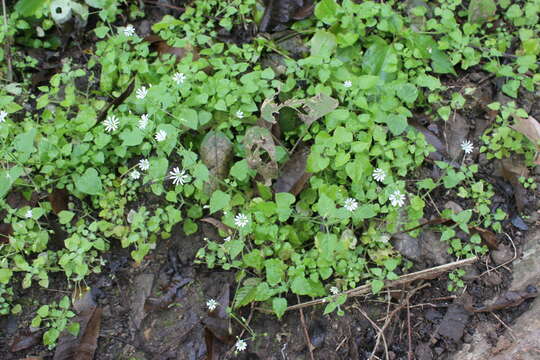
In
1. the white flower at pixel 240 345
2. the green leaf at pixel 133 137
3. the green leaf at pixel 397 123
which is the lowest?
the white flower at pixel 240 345

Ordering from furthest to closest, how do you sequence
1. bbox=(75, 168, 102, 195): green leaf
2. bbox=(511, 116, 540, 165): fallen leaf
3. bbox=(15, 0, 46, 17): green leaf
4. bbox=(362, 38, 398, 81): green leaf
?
1. bbox=(15, 0, 46, 17): green leaf
2. bbox=(362, 38, 398, 81): green leaf
3. bbox=(511, 116, 540, 165): fallen leaf
4. bbox=(75, 168, 102, 195): green leaf

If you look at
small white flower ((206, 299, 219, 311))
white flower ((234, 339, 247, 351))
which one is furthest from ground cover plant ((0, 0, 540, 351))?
small white flower ((206, 299, 219, 311))

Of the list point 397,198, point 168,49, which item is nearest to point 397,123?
point 397,198

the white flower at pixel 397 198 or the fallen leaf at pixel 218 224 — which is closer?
the white flower at pixel 397 198

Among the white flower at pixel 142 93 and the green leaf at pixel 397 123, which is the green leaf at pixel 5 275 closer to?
the white flower at pixel 142 93

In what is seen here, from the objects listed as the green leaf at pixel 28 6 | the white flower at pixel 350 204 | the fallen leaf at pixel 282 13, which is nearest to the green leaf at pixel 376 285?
the white flower at pixel 350 204

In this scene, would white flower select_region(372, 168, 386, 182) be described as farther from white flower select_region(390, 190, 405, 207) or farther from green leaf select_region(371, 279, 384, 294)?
green leaf select_region(371, 279, 384, 294)
